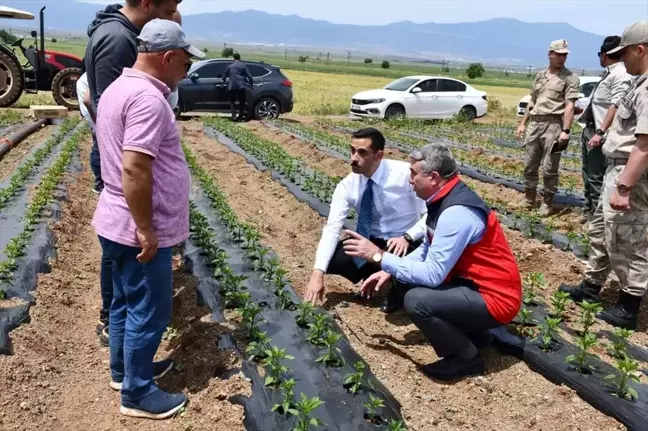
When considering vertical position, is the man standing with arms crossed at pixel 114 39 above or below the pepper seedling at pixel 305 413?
above

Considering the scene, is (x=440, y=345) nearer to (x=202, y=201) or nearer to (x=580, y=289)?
(x=580, y=289)

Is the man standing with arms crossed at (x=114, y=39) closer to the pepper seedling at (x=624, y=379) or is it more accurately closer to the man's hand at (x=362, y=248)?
the man's hand at (x=362, y=248)

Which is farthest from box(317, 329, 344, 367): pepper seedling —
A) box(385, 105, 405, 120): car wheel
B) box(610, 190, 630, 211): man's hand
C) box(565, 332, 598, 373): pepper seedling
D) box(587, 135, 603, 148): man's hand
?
box(385, 105, 405, 120): car wheel

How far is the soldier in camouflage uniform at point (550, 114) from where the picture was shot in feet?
20.9

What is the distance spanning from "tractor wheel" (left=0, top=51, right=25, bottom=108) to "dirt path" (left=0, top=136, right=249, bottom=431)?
10850mm

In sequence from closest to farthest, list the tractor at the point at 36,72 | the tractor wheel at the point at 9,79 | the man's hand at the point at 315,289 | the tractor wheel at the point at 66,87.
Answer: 1. the man's hand at the point at 315,289
2. the tractor wheel at the point at 9,79
3. the tractor at the point at 36,72
4. the tractor wheel at the point at 66,87

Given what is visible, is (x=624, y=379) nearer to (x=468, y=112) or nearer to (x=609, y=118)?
(x=609, y=118)

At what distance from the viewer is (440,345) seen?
11.1 feet

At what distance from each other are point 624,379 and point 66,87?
607 inches

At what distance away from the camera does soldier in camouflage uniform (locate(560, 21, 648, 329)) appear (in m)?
3.66

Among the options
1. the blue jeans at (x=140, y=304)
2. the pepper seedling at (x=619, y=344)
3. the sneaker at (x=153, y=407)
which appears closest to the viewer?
the blue jeans at (x=140, y=304)

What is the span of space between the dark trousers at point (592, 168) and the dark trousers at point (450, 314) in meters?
3.25

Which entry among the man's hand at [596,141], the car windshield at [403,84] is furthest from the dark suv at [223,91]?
the man's hand at [596,141]

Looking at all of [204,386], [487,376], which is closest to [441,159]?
[487,376]
